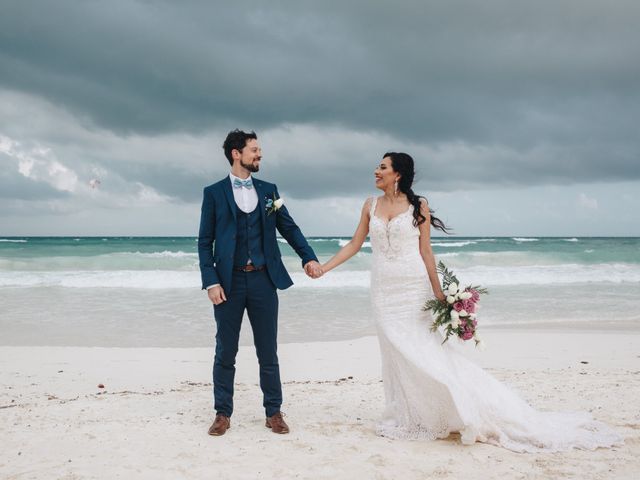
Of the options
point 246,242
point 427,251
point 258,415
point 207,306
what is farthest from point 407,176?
point 207,306

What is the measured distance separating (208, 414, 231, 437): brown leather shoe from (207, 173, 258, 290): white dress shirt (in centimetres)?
174

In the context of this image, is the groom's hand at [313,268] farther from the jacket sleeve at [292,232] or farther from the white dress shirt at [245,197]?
the white dress shirt at [245,197]

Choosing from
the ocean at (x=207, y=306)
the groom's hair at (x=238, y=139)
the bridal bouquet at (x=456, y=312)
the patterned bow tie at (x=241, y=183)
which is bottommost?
the ocean at (x=207, y=306)

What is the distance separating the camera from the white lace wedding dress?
4.26 metres

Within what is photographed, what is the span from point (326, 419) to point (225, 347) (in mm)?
1184

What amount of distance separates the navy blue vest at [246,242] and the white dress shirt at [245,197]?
6 cm

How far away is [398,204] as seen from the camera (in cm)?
457

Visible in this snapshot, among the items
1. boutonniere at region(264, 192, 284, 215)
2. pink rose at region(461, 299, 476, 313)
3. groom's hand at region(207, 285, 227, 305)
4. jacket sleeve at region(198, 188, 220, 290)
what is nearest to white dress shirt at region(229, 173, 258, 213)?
boutonniere at region(264, 192, 284, 215)

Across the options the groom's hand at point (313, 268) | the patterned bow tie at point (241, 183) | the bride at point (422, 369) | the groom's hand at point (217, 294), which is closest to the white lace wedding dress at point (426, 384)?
the bride at point (422, 369)

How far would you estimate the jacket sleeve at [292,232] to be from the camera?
4.89 m

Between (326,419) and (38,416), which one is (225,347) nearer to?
(326,419)

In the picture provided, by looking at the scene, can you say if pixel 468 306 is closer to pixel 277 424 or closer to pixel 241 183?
pixel 277 424

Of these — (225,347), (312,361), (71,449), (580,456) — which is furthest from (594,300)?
(71,449)

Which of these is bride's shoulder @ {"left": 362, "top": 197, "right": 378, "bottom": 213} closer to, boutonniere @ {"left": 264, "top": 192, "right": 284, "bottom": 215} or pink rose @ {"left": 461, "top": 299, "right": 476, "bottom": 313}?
boutonniere @ {"left": 264, "top": 192, "right": 284, "bottom": 215}
